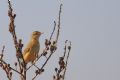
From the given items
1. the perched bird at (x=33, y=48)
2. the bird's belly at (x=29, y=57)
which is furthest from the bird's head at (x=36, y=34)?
the bird's belly at (x=29, y=57)

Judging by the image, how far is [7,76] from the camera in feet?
13.9

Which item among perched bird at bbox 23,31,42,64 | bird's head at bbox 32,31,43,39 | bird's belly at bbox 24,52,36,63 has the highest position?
bird's head at bbox 32,31,43,39

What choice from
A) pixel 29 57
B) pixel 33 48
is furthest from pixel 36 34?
pixel 29 57

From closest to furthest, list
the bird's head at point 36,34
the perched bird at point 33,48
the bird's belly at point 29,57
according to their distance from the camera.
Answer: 1. the bird's belly at point 29,57
2. the perched bird at point 33,48
3. the bird's head at point 36,34

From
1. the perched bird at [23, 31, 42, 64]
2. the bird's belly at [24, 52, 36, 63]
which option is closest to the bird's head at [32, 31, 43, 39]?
the perched bird at [23, 31, 42, 64]

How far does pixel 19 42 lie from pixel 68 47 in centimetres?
85

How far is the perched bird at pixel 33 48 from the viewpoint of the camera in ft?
21.5

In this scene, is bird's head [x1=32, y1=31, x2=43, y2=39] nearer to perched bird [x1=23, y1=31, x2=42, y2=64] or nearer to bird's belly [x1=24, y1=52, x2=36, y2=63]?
perched bird [x1=23, y1=31, x2=42, y2=64]

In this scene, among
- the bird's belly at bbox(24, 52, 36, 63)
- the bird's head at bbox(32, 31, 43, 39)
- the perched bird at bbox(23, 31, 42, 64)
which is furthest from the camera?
the bird's head at bbox(32, 31, 43, 39)

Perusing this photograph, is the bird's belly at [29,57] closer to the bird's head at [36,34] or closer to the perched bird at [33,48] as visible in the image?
the perched bird at [33,48]

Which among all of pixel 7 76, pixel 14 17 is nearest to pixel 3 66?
pixel 7 76

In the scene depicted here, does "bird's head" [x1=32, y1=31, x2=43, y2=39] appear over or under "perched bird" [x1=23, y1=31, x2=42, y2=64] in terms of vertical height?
over

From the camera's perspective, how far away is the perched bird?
6547 mm

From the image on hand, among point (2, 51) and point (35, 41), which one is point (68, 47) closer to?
point (2, 51)
